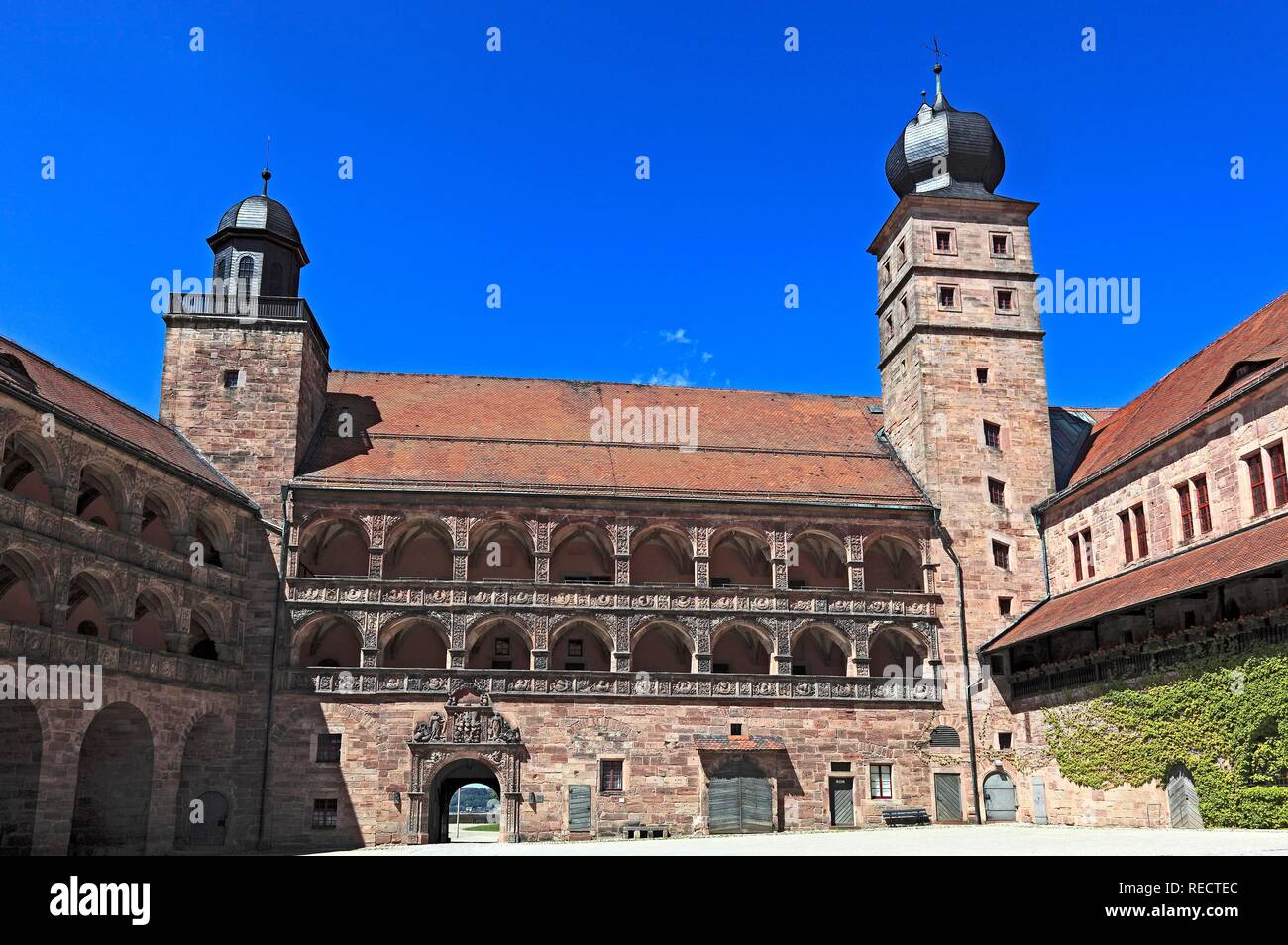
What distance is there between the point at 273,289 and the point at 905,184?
2226 cm

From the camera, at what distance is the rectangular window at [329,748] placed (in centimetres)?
3391

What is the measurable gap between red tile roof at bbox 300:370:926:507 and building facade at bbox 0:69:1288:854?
17 centimetres

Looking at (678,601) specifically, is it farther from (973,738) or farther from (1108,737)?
(1108,737)

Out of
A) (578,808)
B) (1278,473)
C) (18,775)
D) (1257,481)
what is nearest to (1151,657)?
(1257,481)

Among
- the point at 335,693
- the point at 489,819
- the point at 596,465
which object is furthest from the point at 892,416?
the point at 489,819

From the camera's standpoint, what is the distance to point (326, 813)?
110 ft

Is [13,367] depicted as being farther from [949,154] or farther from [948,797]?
[949,154]

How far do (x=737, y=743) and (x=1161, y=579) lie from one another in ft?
41.6

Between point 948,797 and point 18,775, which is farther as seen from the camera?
point 948,797

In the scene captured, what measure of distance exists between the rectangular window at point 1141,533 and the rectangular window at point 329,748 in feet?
75.1

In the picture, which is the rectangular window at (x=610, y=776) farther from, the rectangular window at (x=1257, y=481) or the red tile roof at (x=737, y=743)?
the rectangular window at (x=1257, y=481)

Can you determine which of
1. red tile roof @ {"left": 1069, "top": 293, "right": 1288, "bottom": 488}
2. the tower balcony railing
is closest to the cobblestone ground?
red tile roof @ {"left": 1069, "top": 293, "right": 1288, "bottom": 488}

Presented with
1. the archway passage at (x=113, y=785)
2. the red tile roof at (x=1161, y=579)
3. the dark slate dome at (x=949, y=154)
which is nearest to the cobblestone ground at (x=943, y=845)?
the red tile roof at (x=1161, y=579)

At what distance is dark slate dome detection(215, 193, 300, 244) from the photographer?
131ft
